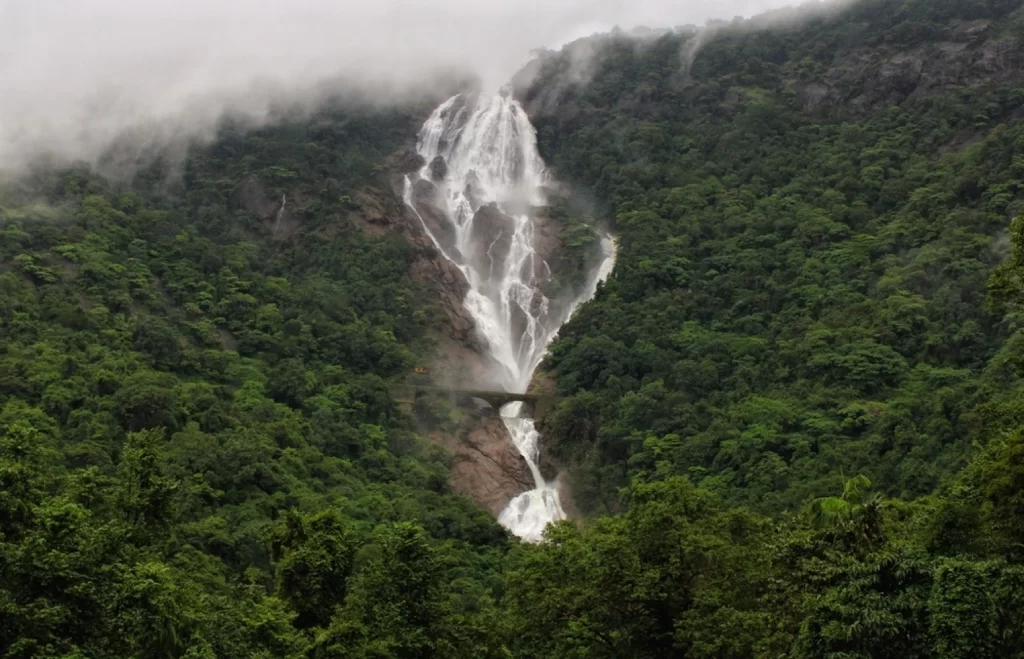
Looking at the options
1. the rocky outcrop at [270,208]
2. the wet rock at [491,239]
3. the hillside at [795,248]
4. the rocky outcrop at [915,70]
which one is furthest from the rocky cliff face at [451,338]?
the rocky outcrop at [915,70]

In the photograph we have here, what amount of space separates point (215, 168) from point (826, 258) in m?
46.4

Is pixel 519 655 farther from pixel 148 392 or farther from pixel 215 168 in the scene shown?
pixel 215 168

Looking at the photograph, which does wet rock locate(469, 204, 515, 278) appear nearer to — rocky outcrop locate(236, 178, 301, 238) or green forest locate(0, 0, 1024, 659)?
green forest locate(0, 0, 1024, 659)

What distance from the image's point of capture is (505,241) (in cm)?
8344

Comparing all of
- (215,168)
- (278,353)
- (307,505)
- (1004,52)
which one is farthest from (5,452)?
(1004,52)

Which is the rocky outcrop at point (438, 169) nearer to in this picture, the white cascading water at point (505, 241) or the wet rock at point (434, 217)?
the white cascading water at point (505, 241)

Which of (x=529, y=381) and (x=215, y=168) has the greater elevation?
(x=215, y=168)

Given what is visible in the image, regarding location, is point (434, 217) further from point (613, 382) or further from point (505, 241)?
Answer: point (613, 382)

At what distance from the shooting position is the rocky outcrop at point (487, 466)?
57.8 metres

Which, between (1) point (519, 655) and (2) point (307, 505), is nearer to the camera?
(1) point (519, 655)

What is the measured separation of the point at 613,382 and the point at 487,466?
8.42m

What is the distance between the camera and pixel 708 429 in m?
54.2

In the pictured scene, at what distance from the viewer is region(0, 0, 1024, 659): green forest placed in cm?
2202

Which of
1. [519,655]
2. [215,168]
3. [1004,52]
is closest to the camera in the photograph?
[519,655]
